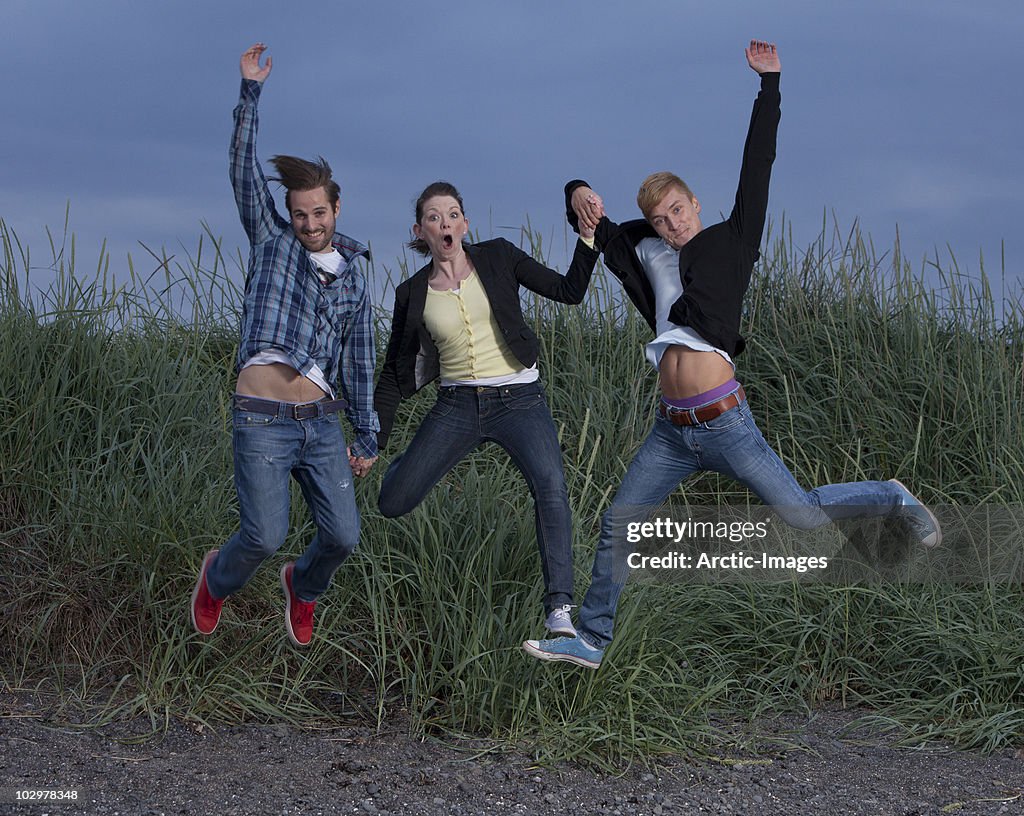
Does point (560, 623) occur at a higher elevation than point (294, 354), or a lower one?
lower

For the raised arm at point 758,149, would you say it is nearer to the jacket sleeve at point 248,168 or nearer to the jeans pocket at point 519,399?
the jeans pocket at point 519,399

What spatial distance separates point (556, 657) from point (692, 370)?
140 centimetres

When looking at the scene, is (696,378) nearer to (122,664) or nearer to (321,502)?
(321,502)

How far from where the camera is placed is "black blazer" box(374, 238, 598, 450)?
5.08 m

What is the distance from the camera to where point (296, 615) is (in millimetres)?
5395

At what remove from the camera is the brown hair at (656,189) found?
5023 millimetres

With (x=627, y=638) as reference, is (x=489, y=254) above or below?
above

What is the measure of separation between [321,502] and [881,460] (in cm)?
436

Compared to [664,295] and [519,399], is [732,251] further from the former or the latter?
[519,399]

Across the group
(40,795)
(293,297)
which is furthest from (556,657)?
(40,795)

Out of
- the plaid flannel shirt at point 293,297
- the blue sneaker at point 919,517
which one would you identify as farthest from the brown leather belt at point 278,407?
the blue sneaker at point 919,517

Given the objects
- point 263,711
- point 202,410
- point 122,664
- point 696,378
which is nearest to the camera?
point 696,378

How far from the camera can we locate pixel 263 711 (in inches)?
225

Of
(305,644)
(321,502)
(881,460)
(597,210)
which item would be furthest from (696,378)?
(881,460)
